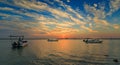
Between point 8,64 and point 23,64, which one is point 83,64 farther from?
point 8,64

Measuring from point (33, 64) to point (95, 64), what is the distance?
55.4 ft

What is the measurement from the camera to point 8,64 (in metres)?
39.8

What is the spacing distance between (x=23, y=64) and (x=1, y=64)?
631 cm

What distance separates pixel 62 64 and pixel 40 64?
601 cm

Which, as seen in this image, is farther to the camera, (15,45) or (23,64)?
(15,45)

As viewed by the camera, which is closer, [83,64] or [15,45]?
[83,64]

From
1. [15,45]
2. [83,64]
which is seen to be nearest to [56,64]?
[83,64]

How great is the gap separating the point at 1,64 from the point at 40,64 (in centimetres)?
1099

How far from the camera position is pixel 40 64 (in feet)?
129

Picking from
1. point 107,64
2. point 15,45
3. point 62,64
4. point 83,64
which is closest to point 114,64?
point 107,64

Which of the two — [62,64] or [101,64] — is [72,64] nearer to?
[62,64]

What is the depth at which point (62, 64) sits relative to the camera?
39125 millimetres

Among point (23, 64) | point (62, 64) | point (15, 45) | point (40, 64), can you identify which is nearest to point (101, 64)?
point (62, 64)

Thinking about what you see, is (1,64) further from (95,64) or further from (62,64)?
(95,64)
